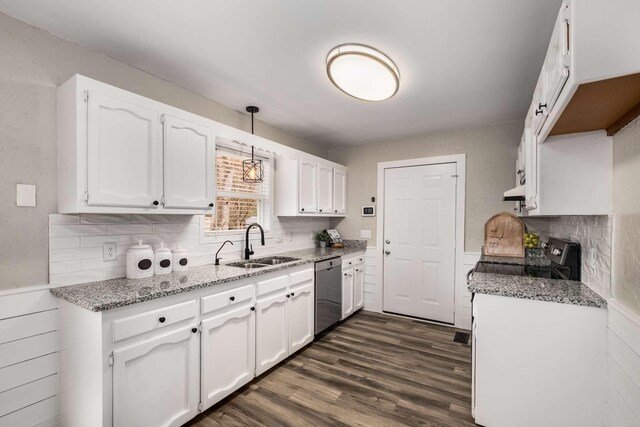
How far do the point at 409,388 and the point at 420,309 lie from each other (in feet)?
5.50

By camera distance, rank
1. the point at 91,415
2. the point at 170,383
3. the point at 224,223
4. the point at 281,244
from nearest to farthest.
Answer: the point at 91,415 < the point at 170,383 < the point at 224,223 < the point at 281,244

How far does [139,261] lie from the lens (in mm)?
2057

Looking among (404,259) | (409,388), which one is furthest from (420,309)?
(409,388)

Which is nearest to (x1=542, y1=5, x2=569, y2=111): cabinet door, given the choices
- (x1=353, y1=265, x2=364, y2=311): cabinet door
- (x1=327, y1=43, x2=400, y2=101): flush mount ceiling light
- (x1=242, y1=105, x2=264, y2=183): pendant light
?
(x1=327, y1=43, x2=400, y2=101): flush mount ceiling light

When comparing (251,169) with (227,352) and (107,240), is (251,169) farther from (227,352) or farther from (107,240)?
(227,352)

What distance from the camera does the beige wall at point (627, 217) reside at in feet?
4.30

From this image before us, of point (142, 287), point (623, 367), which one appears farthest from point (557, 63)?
point (142, 287)

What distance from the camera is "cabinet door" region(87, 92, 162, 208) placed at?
1.73 metres

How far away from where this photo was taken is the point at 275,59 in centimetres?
209

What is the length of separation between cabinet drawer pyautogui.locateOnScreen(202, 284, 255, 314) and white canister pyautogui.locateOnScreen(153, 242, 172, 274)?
0.45m

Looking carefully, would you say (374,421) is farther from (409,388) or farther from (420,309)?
(420,309)

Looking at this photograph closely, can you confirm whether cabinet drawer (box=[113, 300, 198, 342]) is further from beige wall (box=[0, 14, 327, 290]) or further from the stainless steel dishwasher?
the stainless steel dishwasher

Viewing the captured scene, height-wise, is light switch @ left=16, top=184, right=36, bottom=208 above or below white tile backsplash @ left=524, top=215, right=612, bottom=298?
above

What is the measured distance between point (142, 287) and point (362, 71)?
1.92 metres
